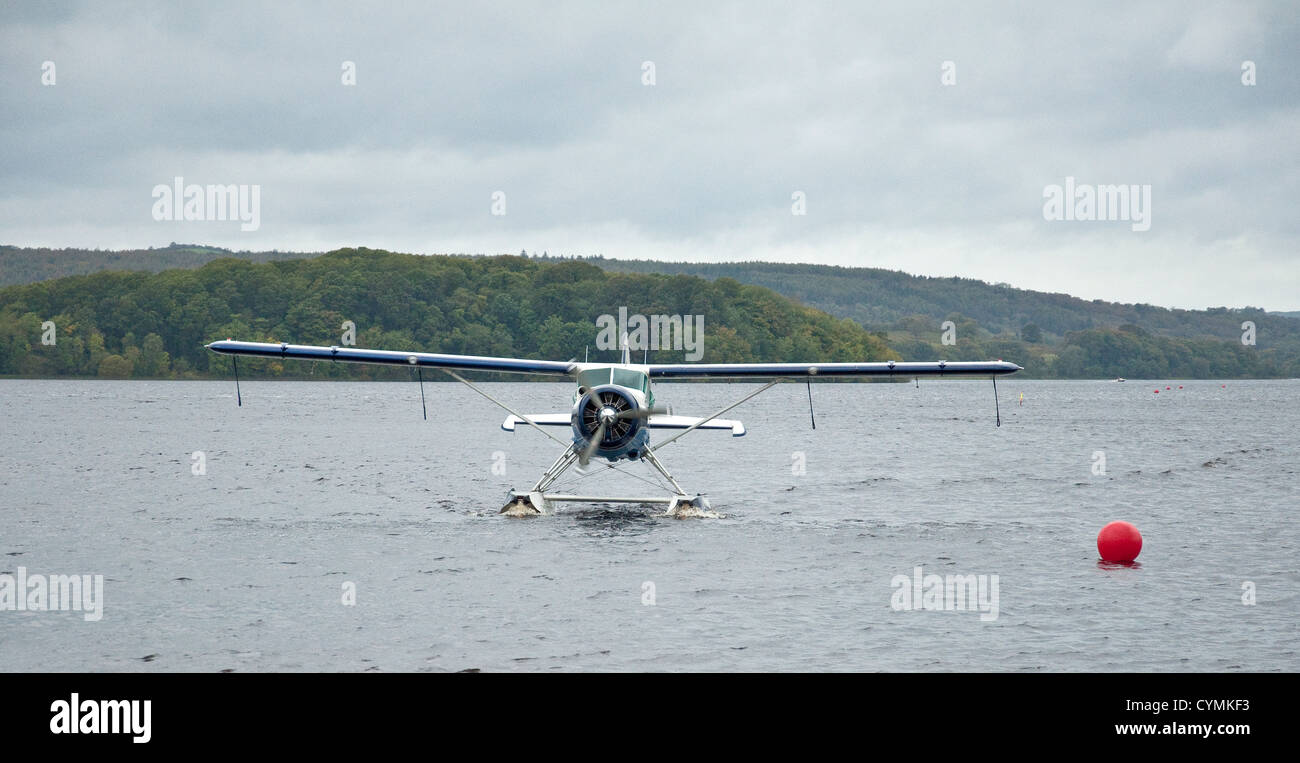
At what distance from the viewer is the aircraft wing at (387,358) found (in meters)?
22.2

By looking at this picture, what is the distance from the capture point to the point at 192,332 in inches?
5743

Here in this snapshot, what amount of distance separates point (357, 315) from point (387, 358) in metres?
124

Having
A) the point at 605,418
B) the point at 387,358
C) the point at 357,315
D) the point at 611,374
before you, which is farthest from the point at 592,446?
the point at 357,315

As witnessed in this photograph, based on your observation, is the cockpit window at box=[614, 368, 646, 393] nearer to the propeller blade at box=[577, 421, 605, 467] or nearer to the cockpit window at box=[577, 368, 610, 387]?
the cockpit window at box=[577, 368, 610, 387]

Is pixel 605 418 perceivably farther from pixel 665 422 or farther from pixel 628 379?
pixel 665 422

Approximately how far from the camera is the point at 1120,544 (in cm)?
2173

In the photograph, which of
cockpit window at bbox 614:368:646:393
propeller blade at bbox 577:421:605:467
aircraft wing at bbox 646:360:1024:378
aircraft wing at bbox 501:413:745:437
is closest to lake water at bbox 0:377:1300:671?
propeller blade at bbox 577:421:605:467

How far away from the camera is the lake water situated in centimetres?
1453

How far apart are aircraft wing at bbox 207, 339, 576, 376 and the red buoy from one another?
10824 millimetres

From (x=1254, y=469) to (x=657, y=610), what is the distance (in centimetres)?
3907
